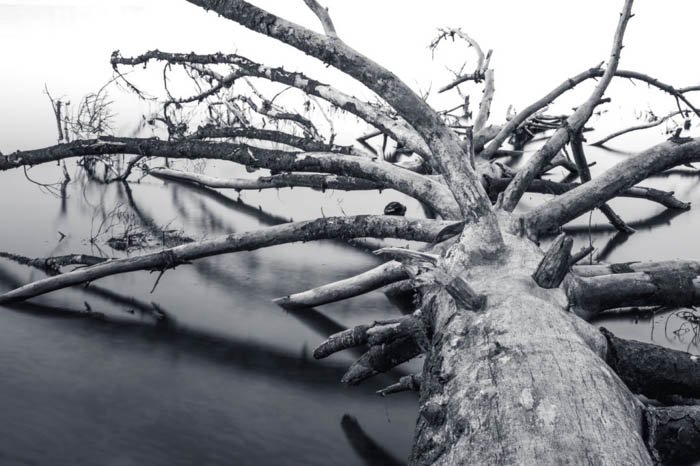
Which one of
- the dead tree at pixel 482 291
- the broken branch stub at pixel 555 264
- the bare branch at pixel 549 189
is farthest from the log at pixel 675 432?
the bare branch at pixel 549 189

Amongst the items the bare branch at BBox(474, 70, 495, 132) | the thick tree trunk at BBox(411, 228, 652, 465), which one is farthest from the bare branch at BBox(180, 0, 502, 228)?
the bare branch at BBox(474, 70, 495, 132)

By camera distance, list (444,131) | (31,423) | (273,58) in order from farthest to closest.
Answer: (273,58) < (31,423) < (444,131)

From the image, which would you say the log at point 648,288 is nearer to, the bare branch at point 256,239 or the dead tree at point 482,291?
the dead tree at point 482,291

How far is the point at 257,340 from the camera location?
5.55 m

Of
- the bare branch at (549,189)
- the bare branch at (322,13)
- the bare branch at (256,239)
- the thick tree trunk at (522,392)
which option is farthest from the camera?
the bare branch at (549,189)

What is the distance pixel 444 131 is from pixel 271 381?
7.24 ft

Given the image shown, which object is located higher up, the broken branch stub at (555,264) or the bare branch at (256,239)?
the bare branch at (256,239)

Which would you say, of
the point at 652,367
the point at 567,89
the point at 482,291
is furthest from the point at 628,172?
the point at 567,89

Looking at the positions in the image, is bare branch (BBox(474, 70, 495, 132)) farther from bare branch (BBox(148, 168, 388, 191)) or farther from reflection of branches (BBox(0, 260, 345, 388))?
reflection of branches (BBox(0, 260, 345, 388))

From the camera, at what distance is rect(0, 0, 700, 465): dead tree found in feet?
7.25

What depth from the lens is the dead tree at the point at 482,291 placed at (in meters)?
2.21

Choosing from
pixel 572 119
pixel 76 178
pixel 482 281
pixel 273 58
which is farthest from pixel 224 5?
pixel 273 58

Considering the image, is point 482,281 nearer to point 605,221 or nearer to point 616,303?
point 616,303

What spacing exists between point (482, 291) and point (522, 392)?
934 mm
